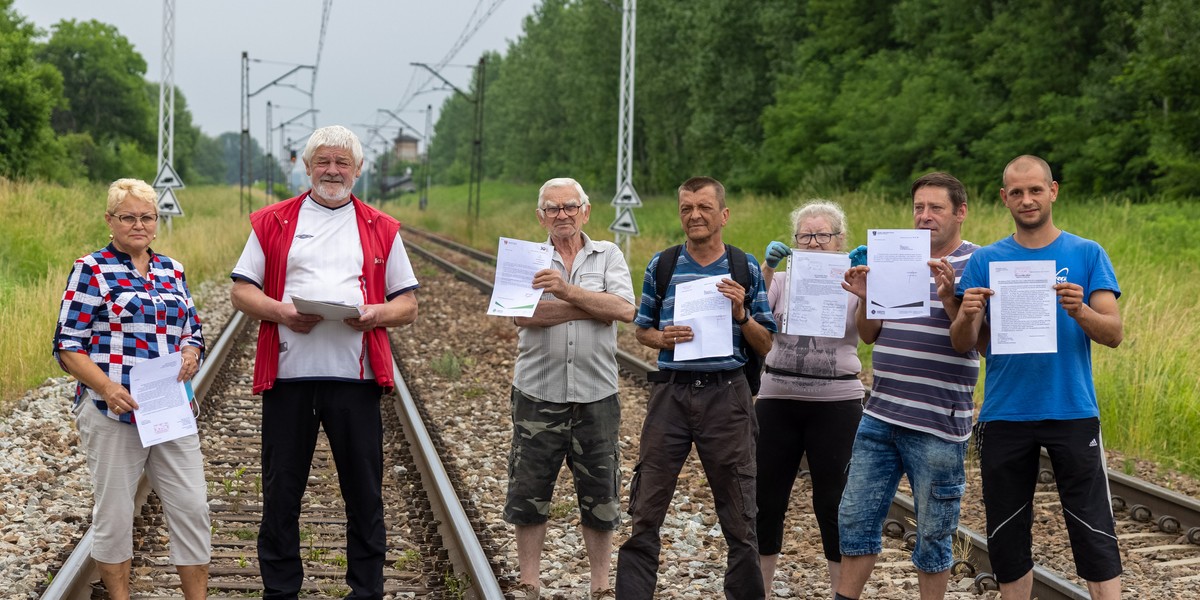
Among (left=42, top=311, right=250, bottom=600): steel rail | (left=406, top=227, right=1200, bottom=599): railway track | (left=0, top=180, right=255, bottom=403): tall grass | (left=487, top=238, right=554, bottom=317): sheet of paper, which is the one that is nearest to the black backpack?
(left=487, top=238, right=554, bottom=317): sheet of paper

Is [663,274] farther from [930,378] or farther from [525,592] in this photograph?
[525,592]

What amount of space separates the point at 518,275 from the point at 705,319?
83 centimetres

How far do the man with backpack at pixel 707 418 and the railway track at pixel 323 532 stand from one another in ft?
2.47

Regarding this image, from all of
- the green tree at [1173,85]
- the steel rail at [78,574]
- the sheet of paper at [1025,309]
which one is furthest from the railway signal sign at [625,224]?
the sheet of paper at [1025,309]

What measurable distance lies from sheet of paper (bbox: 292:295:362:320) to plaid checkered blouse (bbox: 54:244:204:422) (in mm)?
584

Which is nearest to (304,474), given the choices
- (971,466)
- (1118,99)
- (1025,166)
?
(1025,166)

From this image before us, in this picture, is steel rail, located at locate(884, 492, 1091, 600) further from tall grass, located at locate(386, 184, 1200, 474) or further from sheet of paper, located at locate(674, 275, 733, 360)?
tall grass, located at locate(386, 184, 1200, 474)

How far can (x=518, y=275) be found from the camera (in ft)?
16.0

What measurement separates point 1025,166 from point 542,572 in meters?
3.15

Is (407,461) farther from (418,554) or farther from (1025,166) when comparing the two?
(1025,166)

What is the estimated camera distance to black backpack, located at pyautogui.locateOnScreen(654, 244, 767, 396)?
15.7ft

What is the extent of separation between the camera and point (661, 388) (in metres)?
4.84

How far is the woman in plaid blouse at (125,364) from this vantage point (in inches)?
173

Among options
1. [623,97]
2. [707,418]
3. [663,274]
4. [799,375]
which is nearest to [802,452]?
[799,375]
